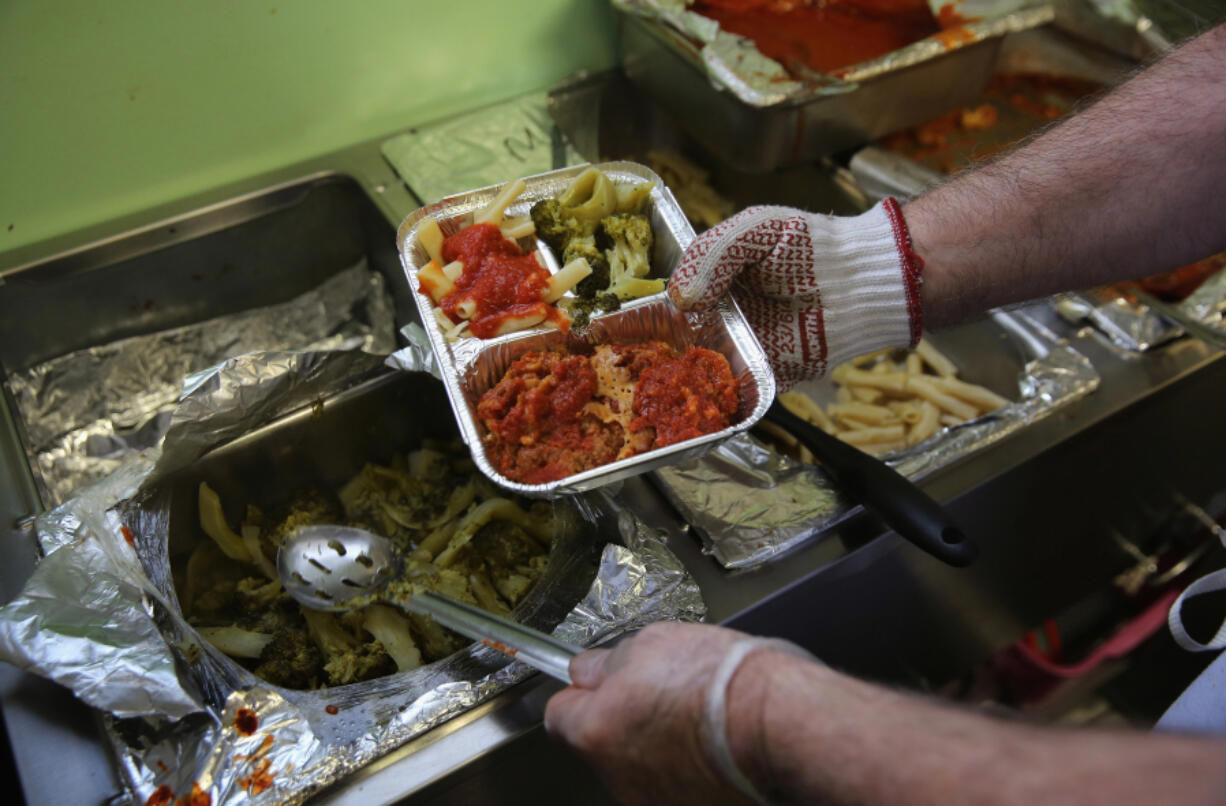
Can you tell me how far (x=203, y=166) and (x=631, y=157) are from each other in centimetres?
140

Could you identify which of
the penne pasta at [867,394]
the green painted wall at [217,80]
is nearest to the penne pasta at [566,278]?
the penne pasta at [867,394]

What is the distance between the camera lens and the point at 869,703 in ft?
2.69

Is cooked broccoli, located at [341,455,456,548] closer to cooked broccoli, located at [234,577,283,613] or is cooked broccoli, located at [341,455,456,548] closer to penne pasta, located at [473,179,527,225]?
cooked broccoli, located at [234,577,283,613]

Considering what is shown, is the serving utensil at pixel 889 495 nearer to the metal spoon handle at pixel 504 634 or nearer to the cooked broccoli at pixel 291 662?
the metal spoon handle at pixel 504 634

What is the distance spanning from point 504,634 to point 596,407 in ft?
1.42

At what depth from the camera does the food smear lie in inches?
51.1

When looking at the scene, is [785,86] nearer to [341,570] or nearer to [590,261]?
[590,261]

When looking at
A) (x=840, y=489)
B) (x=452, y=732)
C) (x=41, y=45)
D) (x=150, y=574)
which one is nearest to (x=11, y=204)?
(x=41, y=45)

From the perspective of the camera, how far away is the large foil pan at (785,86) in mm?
2111

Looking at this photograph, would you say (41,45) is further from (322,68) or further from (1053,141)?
(1053,141)

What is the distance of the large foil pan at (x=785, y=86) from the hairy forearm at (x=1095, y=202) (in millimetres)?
609

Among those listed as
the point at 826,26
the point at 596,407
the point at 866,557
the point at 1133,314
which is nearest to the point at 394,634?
the point at 596,407

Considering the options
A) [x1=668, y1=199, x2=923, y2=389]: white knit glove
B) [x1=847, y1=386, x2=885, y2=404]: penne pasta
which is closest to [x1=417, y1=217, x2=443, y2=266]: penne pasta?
[x1=668, y1=199, x2=923, y2=389]: white knit glove

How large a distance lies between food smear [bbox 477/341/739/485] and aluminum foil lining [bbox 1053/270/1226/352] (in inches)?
49.1
